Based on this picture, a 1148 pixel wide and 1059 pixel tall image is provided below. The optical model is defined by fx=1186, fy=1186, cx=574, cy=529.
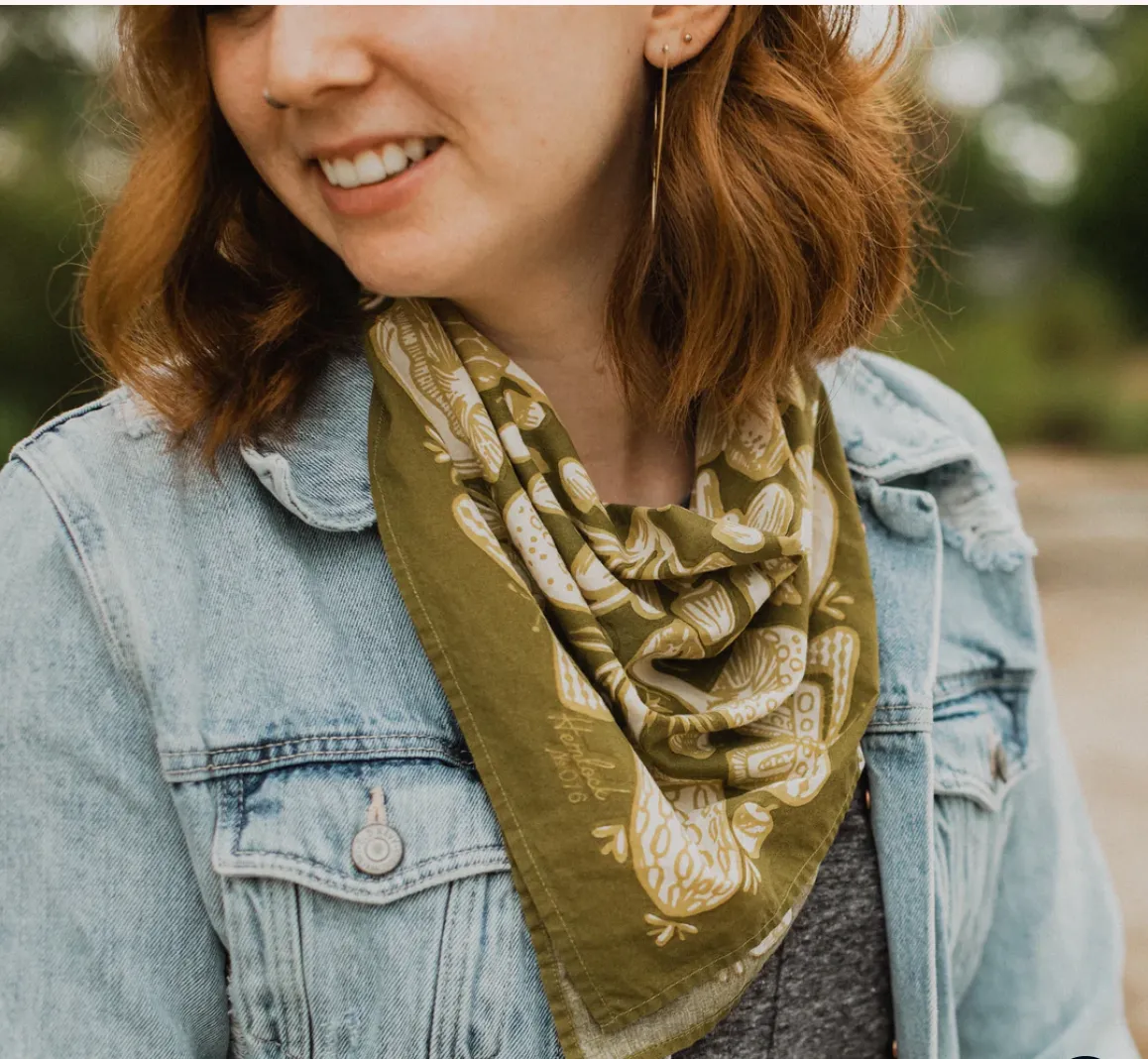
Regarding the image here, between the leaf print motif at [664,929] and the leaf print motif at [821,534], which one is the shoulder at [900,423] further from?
the leaf print motif at [664,929]

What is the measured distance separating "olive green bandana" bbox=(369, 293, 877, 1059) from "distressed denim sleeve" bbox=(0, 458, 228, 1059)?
0.30 meters

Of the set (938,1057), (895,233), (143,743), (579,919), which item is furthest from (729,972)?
(895,233)

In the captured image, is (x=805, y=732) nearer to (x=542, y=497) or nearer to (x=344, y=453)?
(x=542, y=497)

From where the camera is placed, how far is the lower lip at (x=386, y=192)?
114cm

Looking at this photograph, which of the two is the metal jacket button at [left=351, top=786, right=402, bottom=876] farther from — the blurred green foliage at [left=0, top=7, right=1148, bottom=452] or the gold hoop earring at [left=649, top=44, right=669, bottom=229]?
the blurred green foliage at [left=0, top=7, right=1148, bottom=452]

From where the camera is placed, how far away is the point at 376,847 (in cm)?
114

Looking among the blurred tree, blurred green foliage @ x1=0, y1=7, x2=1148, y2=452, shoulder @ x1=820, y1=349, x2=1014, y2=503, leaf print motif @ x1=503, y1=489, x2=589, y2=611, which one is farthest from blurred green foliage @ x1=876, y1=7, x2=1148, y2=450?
leaf print motif @ x1=503, y1=489, x2=589, y2=611

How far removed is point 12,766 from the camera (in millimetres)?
1091

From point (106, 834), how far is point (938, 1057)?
1.00 metres

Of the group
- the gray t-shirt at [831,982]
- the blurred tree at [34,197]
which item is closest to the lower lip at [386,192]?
the gray t-shirt at [831,982]

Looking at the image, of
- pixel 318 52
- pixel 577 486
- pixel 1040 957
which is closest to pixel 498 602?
pixel 577 486

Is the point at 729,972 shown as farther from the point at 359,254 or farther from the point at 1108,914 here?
the point at 359,254

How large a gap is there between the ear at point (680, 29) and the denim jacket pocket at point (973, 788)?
82 cm

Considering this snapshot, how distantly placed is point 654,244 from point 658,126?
13 cm
